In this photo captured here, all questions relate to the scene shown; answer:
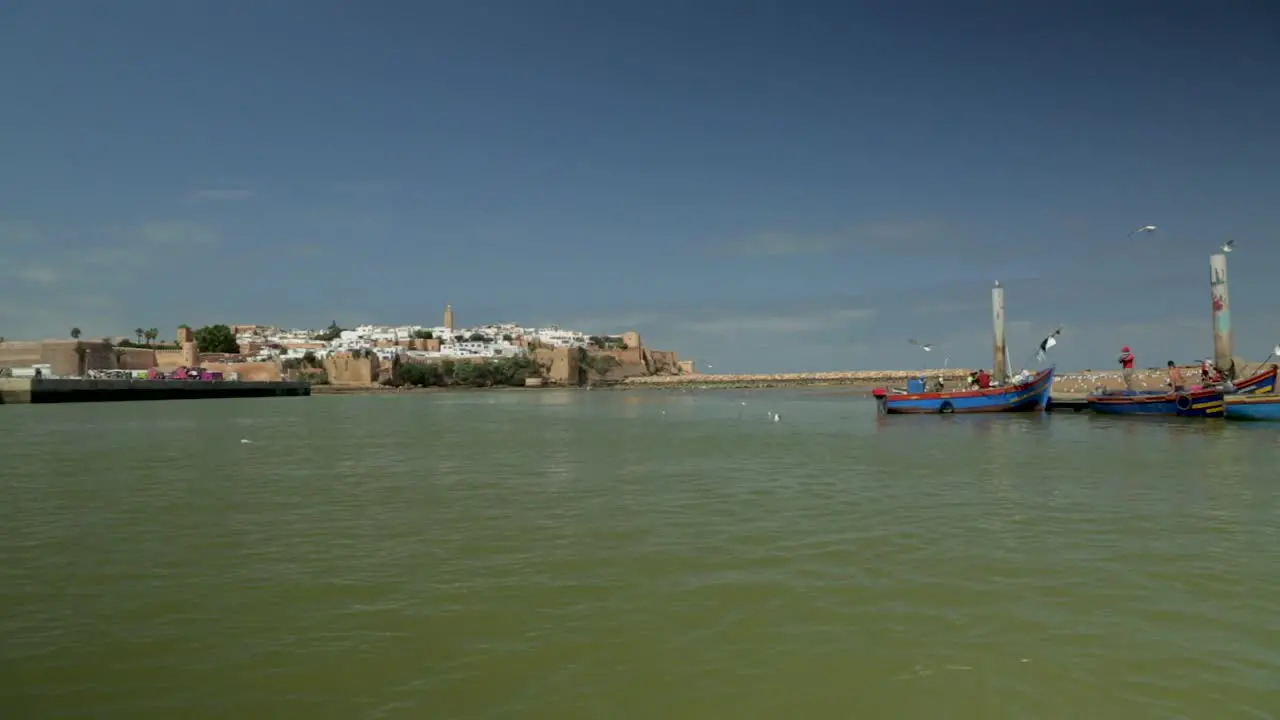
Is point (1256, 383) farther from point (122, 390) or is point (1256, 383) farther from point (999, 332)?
point (122, 390)

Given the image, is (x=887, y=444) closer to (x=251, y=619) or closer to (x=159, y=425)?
(x=251, y=619)

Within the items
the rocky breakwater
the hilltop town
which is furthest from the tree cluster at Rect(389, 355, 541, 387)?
the rocky breakwater

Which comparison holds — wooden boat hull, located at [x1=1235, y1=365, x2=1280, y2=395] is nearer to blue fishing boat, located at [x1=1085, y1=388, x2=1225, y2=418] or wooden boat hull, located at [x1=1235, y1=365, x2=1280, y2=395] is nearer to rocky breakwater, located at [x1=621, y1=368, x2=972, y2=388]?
blue fishing boat, located at [x1=1085, y1=388, x2=1225, y2=418]

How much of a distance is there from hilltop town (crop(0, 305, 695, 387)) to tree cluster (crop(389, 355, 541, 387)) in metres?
0.13

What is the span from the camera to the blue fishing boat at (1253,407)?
2266cm

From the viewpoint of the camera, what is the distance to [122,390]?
5888 centimetres

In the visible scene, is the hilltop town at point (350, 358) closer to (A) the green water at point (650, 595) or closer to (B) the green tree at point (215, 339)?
(B) the green tree at point (215, 339)


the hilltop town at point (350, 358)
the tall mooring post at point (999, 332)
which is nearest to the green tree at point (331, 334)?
the hilltop town at point (350, 358)

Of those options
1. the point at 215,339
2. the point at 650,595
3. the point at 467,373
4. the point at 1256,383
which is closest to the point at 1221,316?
the point at 1256,383

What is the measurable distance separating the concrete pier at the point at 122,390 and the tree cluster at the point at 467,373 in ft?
87.7

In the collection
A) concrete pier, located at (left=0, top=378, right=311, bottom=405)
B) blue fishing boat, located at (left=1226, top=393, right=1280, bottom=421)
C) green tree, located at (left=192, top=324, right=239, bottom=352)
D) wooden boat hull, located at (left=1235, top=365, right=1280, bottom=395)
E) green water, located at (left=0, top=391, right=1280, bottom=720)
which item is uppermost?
green tree, located at (left=192, top=324, right=239, bottom=352)

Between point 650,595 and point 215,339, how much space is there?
127m

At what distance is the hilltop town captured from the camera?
76.1 metres

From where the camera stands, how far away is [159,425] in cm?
3094
